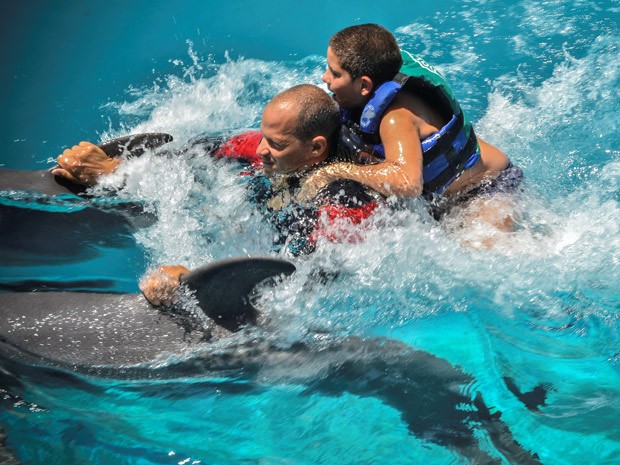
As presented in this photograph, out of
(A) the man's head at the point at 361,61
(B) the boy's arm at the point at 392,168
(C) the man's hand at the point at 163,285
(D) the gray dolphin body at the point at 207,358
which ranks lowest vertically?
(D) the gray dolphin body at the point at 207,358

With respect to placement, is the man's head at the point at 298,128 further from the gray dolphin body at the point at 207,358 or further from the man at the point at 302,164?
the gray dolphin body at the point at 207,358

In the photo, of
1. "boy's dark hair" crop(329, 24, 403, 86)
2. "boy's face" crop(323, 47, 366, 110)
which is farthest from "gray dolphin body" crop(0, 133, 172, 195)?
"boy's dark hair" crop(329, 24, 403, 86)

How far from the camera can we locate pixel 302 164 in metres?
4.10

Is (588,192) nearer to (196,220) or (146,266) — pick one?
(196,220)

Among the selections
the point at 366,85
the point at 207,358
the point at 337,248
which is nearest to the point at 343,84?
the point at 366,85

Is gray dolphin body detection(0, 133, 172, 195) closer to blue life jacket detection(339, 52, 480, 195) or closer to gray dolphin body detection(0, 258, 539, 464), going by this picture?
gray dolphin body detection(0, 258, 539, 464)

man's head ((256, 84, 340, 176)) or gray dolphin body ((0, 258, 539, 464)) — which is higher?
man's head ((256, 84, 340, 176))

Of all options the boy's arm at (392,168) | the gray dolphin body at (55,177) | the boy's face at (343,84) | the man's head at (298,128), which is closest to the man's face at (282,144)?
the man's head at (298,128)

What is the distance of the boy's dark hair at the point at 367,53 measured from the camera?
13.7 ft

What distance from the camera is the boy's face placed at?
4.20 m

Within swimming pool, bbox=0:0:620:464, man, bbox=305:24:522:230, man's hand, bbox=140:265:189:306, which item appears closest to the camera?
man's hand, bbox=140:265:189:306

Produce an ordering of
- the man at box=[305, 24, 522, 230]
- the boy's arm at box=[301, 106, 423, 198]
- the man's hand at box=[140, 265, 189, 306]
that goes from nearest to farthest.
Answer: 1. the man's hand at box=[140, 265, 189, 306]
2. the boy's arm at box=[301, 106, 423, 198]
3. the man at box=[305, 24, 522, 230]

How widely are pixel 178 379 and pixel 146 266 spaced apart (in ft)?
5.22

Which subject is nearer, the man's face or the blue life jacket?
the man's face
